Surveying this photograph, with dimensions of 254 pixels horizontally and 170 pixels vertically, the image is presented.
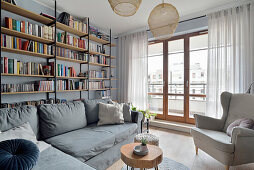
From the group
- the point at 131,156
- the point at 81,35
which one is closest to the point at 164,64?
the point at 81,35

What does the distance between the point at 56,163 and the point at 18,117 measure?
0.77 metres

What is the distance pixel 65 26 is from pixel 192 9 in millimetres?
2697

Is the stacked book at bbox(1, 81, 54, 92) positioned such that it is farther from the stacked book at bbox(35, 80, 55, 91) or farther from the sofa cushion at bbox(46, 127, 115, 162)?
the sofa cushion at bbox(46, 127, 115, 162)

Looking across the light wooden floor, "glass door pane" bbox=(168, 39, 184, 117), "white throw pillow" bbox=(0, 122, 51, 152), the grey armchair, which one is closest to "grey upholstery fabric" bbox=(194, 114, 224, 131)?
the grey armchair

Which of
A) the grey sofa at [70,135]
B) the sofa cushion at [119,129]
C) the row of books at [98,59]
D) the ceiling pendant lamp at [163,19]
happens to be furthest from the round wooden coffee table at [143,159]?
the row of books at [98,59]

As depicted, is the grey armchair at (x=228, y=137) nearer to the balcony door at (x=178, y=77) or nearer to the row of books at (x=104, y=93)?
the balcony door at (x=178, y=77)

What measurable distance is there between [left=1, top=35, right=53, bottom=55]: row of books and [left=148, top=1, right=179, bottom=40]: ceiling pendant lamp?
2004 millimetres

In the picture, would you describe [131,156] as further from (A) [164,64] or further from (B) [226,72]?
(A) [164,64]

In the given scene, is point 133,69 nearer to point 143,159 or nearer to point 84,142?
point 84,142

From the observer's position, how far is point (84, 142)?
1.59 meters

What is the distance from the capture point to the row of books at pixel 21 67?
199cm

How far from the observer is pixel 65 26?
8.82 feet

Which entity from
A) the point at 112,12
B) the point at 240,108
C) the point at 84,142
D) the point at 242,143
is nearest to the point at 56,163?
the point at 84,142

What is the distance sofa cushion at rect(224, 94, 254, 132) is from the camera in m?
1.99
